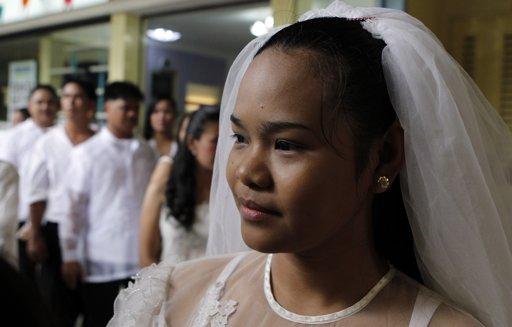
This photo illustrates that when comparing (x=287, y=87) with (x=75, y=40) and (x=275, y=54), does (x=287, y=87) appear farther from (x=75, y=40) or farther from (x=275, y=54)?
(x=75, y=40)

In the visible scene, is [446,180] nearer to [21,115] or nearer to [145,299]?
[145,299]

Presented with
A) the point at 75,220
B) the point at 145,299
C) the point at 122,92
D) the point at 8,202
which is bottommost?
the point at 75,220

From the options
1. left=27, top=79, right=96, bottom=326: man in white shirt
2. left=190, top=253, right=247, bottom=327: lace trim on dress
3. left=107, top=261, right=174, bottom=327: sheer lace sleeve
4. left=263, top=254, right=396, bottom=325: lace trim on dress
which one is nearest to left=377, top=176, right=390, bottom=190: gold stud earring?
left=263, top=254, right=396, bottom=325: lace trim on dress

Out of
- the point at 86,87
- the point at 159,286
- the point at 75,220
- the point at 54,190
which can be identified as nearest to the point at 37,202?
the point at 54,190

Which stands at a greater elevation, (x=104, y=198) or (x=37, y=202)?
(x=104, y=198)

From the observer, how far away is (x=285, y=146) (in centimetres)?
91

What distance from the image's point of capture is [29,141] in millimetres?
4594

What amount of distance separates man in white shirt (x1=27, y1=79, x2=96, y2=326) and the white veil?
293cm

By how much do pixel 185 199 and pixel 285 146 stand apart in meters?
1.69

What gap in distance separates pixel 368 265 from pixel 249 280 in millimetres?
221

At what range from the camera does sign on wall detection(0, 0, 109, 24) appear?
200 inches

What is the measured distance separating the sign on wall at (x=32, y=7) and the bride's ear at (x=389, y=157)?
4.25m

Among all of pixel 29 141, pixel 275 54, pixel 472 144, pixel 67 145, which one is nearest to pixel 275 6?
pixel 275 54

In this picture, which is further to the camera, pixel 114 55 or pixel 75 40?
pixel 75 40
